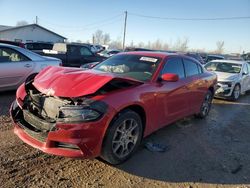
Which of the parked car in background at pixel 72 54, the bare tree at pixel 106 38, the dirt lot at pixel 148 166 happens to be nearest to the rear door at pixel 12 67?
the dirt lot at pixel 148 166

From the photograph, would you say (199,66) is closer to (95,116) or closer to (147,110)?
(147,110)

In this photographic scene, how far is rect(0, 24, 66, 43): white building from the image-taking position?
39.4m

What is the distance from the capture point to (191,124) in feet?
20.0

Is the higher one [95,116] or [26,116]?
[95,116]

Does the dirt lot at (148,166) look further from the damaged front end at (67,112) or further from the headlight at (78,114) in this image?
the headlight at (78,114)

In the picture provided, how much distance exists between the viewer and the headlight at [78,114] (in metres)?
3.14

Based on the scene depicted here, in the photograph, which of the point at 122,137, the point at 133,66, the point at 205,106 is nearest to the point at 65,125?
the point at 122,137

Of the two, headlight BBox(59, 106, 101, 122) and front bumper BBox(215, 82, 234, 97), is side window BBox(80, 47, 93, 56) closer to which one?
front bumper BBox(215, 82, 234, 97)

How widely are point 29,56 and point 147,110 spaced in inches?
193

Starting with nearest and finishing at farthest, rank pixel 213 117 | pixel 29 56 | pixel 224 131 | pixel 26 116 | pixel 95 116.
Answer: pixel 95 116 → pixel 26 116 → pixel 224 131 → pixel 213 117 → pixel 29 56

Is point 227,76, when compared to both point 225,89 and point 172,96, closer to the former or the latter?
point 225,89

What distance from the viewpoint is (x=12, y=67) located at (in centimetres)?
708

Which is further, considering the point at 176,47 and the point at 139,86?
the point at 176,47

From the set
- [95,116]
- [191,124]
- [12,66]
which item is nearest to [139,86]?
[95,116]
